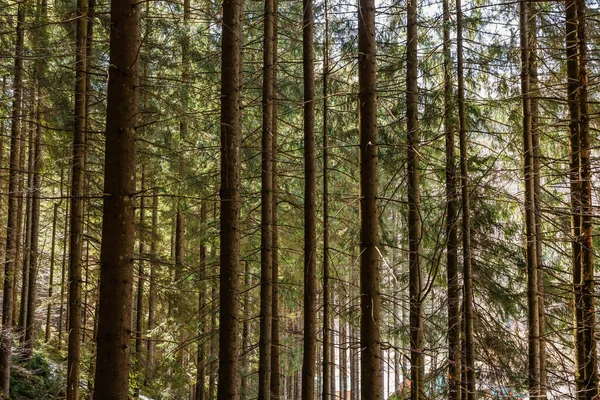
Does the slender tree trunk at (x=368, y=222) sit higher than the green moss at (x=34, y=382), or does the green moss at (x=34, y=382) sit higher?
the slender tree trunk at (x=368, y=222)

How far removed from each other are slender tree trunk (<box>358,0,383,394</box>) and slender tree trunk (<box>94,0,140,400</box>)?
2.64m

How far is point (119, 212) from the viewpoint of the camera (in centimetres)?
446

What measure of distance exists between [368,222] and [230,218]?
188 cm

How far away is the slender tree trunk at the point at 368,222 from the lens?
219 inches

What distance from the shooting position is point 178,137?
16516mm

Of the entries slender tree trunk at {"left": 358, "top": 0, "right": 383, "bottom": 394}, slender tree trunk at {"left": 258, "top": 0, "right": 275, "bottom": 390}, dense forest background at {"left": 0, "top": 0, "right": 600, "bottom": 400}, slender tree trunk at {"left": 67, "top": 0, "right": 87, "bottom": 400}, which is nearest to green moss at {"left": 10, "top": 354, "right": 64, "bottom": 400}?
dense forest background at {"left": 0, "top": 0, "right": 600, "bottom": 400}

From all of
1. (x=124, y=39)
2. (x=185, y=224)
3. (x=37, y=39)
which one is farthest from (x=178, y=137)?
(x=124, y=39)

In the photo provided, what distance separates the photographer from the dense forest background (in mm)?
4880

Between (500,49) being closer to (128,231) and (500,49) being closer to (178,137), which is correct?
(128,231)

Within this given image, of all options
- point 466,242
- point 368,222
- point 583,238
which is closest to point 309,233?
point 466,242

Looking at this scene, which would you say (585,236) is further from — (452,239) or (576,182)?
(452,239)

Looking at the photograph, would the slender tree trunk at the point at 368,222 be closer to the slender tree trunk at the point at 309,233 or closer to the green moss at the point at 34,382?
the slender tree trunk at the point at 309,233

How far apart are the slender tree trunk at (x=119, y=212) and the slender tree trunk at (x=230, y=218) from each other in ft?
→ 5.81

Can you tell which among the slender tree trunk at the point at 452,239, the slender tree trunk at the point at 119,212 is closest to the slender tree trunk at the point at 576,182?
the slender tree trunk at the point at 452,239
